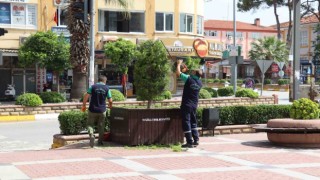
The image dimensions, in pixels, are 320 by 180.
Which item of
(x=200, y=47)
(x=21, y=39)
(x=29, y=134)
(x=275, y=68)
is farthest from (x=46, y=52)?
(x=275, y=68)

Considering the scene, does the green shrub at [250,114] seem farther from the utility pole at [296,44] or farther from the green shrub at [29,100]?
the green shrub at [29,100]

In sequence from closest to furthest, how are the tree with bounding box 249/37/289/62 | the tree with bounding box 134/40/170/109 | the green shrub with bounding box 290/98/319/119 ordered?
the tree with bounding box 134/40/170/109 < the green shrub with bounding box 290/98/319/119 < the tree with bounding box 249/37/289/62

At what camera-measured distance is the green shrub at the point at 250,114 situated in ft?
48.8

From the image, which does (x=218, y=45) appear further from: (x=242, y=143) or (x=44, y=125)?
(x=242, y=143)

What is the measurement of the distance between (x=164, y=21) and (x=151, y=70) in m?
25.5

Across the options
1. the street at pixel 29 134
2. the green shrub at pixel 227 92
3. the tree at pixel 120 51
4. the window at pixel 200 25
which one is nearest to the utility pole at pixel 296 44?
the street at pixel 29 134

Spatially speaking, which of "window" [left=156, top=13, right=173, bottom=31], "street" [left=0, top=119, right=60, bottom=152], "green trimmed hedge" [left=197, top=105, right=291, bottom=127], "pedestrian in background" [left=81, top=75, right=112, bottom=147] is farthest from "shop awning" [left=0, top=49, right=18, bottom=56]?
"pedestrian in background" [left=81, top=75, right=112, bottom=147]

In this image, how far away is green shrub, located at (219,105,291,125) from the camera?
14.9 metres

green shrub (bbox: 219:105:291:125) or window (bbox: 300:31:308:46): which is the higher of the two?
window (bbox: 300:31:308:46)

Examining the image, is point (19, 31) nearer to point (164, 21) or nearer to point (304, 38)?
point (164, 21)

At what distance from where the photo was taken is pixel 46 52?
28.5 metres

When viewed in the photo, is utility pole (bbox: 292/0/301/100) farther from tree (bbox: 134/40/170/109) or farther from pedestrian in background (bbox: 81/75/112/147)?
pedestrian in background (bbox: 81/75/112/147)

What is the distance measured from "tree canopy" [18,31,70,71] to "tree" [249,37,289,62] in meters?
40.4

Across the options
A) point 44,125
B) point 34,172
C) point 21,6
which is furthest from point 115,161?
point 21,6
